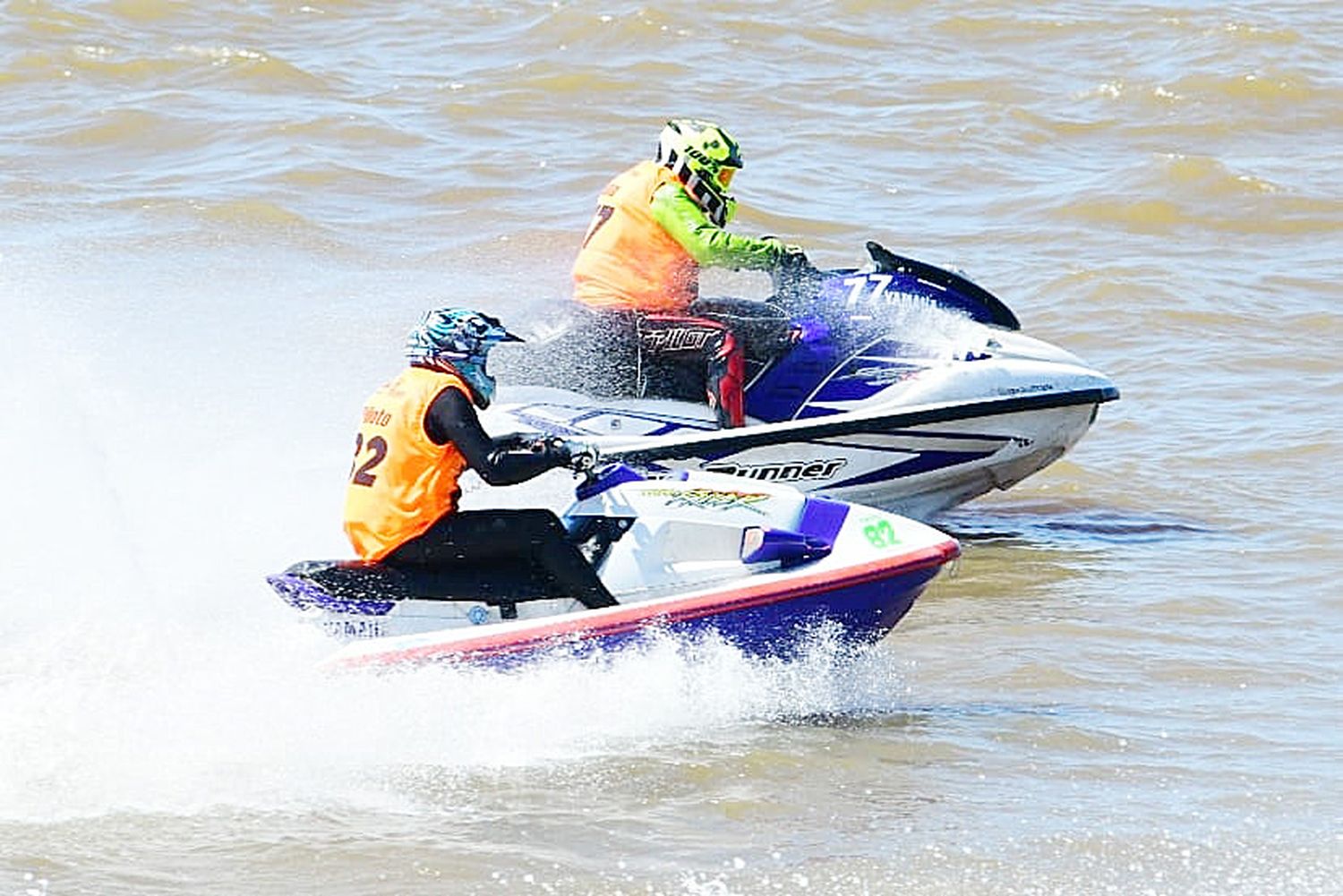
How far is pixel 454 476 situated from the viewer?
7.28 meters

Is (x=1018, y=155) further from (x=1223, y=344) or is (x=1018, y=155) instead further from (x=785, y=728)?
(x=785, y=728)

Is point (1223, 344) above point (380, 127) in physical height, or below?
below

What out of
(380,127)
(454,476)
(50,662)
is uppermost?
(380,127)

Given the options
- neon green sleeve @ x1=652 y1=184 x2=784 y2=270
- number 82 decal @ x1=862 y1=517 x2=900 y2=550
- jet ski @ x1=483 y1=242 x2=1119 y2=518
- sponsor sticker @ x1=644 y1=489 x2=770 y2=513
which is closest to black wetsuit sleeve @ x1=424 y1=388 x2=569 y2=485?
sponsor sticker @ x1=644 y1=489 x2=770 y2=513

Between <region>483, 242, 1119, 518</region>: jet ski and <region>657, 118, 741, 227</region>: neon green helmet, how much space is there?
0.50m

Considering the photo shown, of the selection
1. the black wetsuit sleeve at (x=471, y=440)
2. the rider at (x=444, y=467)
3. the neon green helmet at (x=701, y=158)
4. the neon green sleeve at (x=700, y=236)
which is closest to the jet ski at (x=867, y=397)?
the neon green sleeve at (x=700, y=236)

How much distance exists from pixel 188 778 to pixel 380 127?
12027 mm

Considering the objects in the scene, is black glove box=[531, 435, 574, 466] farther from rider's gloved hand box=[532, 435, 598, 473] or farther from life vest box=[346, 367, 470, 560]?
life vest box=[346, 367, 470, 560]

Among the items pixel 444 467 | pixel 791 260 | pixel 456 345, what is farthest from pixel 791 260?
pixel 444 467

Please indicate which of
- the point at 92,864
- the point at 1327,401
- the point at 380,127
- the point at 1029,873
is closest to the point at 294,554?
the point at 92,864

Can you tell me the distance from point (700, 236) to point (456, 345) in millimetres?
2565

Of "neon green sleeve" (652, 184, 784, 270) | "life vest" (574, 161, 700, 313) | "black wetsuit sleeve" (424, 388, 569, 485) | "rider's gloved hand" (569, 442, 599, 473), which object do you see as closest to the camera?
"black wetsuit sleeve" (424, 388, 569, 485)

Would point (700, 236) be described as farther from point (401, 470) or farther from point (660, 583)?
point (401, 470)

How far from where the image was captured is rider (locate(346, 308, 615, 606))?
7.15 meters
